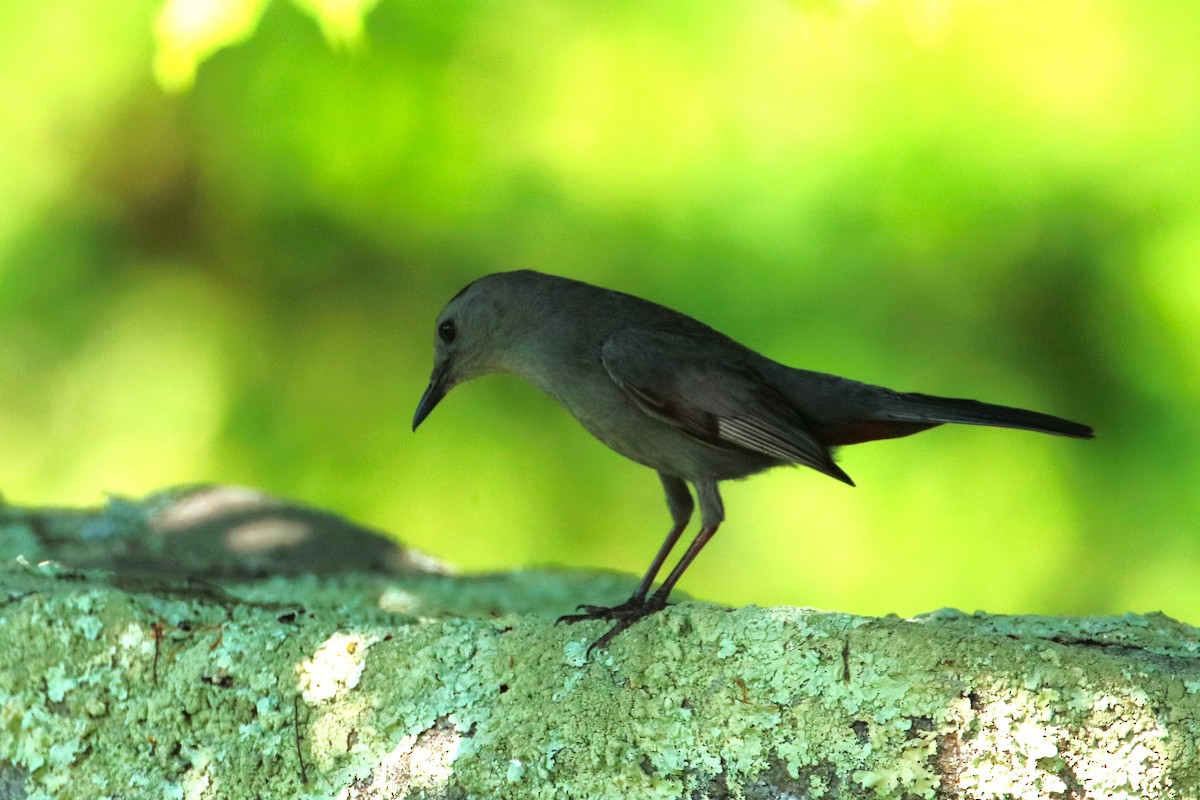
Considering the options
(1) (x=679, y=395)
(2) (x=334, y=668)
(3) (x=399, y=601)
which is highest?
(1) (x=679, y=395)

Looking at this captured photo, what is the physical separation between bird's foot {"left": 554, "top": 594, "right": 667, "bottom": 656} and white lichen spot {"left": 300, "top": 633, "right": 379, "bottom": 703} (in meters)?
0.38

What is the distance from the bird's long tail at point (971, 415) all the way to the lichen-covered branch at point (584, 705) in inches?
21.2

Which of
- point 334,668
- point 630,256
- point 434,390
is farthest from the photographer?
point 630,256

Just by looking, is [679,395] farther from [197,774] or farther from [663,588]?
[197,774]

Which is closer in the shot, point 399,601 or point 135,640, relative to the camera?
point 135,640

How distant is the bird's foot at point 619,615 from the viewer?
2.31 m

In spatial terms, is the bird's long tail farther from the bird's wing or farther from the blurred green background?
the blurred green background

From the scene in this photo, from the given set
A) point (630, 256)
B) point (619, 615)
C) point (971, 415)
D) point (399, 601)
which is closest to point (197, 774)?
point (619, 615)

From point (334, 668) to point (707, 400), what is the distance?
1093 mm

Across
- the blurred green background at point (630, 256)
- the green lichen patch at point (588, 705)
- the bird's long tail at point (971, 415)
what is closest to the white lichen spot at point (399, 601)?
the green lichen patch at point (588, 705)

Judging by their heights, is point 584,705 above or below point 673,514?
below

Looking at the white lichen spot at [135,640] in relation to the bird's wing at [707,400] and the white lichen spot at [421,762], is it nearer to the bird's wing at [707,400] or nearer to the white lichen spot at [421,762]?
the white lichen spot at [421,762]

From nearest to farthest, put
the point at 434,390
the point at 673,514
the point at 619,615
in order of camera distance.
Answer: the point at 619,615 < the point at 673,514 < the point at 434,390

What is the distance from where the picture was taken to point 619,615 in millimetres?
2500
